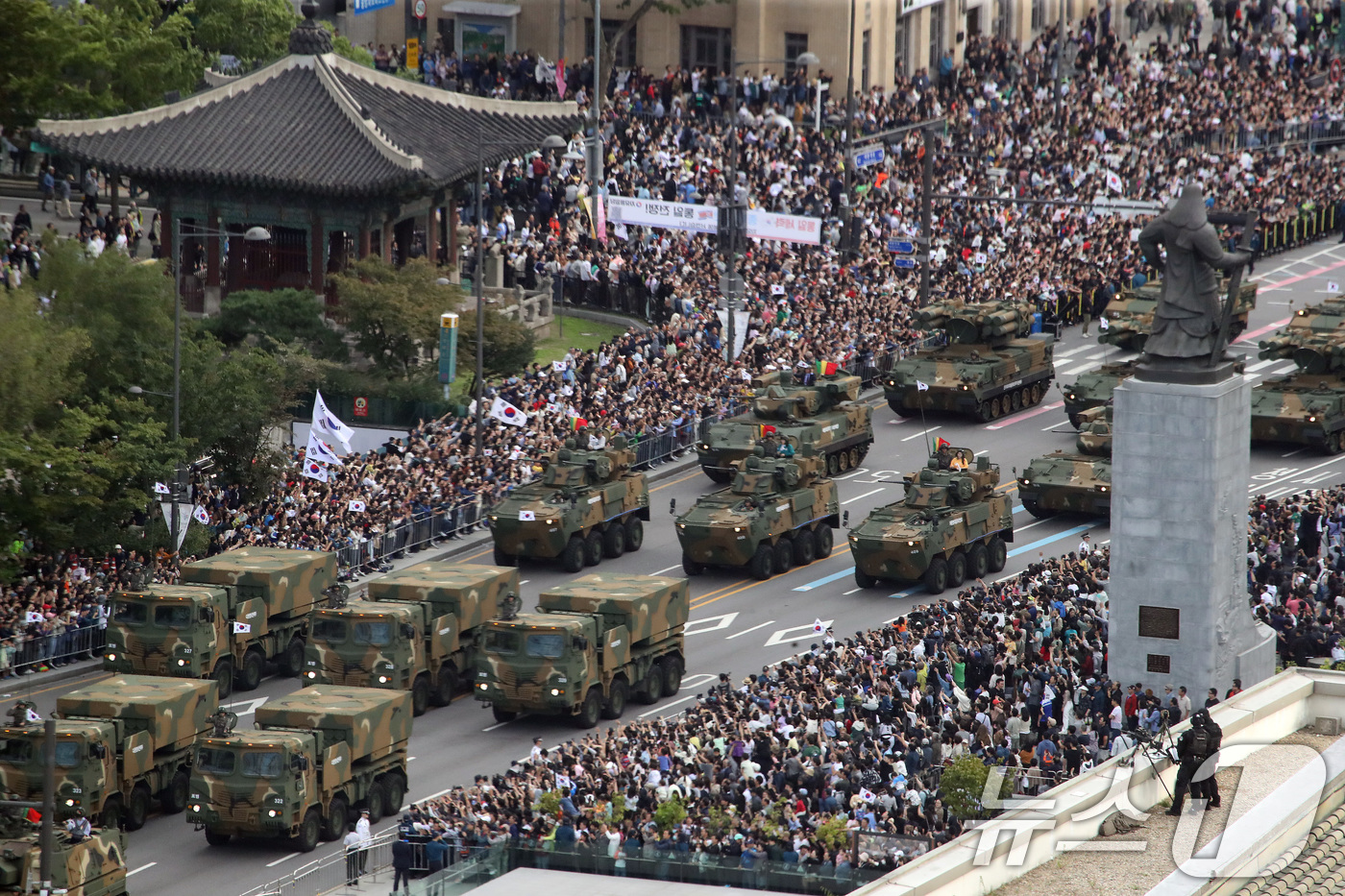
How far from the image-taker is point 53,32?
7256 cm

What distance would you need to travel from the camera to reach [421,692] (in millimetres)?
47406

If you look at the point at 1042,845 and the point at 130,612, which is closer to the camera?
the point at 1042,845

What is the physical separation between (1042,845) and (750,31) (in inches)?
2487

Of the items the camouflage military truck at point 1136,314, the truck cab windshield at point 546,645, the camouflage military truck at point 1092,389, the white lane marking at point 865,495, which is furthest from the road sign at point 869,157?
the truck cab windshield at point 546,645

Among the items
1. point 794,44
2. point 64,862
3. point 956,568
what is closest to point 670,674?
point 956,568

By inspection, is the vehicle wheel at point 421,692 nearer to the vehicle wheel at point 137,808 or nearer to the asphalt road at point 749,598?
the asphalt road at point 749,598

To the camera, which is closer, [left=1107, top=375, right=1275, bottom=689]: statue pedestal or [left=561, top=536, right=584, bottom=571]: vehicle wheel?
[left=1107, top=375, right=1275, bottom=689]: statue pedestal

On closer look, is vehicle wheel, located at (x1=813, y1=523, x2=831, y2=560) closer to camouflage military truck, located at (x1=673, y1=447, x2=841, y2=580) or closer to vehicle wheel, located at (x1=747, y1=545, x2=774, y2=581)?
camouflage military truck, located at (x1=673, y1=447, x2=841, y2=580)

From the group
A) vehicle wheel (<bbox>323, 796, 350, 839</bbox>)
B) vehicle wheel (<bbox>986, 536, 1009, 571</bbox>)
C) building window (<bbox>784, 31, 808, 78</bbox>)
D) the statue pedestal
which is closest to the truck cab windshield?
vehicle wheel (<bbox>323, 796, 350, 839</bbox>)

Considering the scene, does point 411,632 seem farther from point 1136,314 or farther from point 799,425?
point 1136,314

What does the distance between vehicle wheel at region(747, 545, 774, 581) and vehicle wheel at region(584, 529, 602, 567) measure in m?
3.31

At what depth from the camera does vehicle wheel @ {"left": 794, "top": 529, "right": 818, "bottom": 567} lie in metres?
55.6

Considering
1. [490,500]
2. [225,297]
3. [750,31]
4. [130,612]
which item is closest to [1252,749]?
[130,612]

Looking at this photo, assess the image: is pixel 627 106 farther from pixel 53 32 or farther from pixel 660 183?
pixel 53 32
